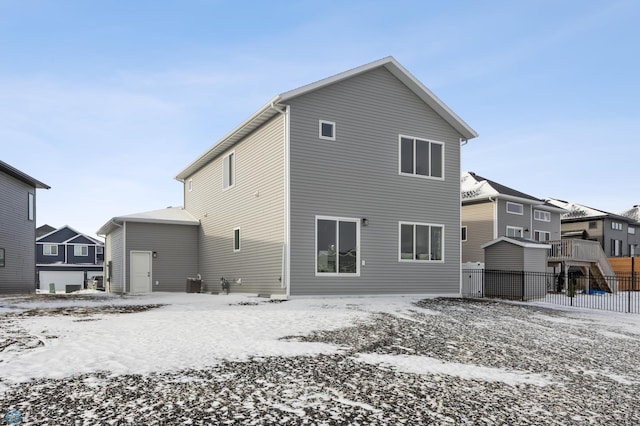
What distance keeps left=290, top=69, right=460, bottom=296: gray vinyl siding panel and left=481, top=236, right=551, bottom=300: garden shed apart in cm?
314

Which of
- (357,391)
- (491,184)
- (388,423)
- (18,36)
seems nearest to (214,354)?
(357,391)

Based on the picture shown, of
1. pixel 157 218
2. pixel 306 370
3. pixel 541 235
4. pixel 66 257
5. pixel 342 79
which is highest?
pixel 342 79

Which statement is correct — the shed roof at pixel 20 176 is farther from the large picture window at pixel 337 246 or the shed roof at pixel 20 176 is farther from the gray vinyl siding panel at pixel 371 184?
the large picture window at pixel 337 246

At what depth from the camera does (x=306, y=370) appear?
6.16 meters

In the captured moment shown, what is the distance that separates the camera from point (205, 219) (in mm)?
22469

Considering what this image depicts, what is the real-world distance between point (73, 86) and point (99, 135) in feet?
6.51

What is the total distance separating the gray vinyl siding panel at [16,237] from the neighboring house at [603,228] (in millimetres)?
37626

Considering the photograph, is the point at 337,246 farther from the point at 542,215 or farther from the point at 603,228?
the point at 603,228

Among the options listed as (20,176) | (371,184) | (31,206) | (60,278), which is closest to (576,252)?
(371,184)

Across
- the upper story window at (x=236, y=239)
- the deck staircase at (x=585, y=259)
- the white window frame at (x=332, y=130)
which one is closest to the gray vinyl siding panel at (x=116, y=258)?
the upper story window at (x=236, y=239)

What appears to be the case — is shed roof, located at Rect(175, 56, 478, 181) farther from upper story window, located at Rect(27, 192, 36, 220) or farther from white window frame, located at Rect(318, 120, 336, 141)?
upper story window, located at Rect(27, 192, 36, 220)

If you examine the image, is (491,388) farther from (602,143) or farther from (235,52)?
(602,143)

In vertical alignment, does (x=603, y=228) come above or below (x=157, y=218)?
below

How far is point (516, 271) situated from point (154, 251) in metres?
15.5
